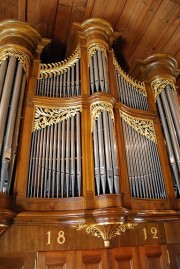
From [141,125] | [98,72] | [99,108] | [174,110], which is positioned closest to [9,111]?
[99,108]

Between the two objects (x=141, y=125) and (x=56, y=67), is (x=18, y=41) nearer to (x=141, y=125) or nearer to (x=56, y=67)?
(x=56, y=67)

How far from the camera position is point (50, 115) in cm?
367

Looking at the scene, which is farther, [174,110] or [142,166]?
[174,110]

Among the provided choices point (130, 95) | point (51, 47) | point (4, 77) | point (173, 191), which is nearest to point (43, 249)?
point (173, 191)

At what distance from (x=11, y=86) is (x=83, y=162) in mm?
1558

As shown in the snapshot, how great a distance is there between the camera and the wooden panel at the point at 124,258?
3.03 meters

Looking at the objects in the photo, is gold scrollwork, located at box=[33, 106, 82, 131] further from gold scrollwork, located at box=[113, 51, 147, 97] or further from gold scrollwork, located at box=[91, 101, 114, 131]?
gold scrollwork, located at box=[113, 51, 147, 97]

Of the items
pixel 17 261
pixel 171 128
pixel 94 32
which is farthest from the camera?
pixel 94 32

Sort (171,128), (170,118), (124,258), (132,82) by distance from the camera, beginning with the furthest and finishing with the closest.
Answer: (132,82), (170,118), (171,128), (124,258)

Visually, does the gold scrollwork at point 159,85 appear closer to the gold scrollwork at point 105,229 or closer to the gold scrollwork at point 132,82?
the gold scrollwork at point 132,82

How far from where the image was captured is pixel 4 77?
3682mm

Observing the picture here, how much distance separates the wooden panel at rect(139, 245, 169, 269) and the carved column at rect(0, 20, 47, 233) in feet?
5.85

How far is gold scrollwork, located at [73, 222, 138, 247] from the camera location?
2.90 metres

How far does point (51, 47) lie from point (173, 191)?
3733 mm
